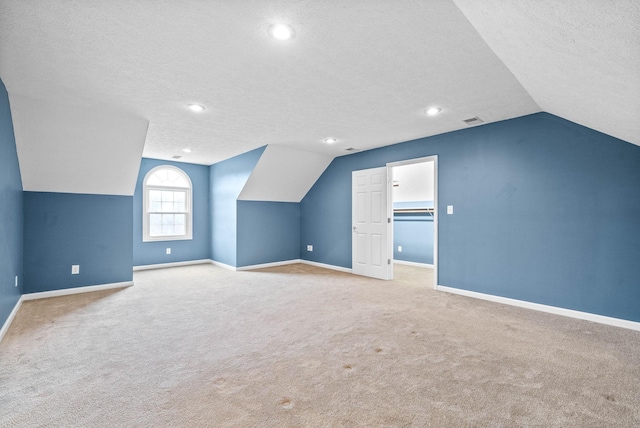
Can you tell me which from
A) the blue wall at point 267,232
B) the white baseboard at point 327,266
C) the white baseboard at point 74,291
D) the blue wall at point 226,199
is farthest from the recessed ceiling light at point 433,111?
the white baseboard at point 74,291

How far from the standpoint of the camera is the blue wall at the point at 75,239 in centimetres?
406

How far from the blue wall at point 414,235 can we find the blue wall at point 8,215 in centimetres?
646

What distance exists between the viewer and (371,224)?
5410mm

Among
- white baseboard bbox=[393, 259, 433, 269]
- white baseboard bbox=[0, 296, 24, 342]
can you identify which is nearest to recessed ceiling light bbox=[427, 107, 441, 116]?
white baseboard bbox=[393, 259, 433, 269]

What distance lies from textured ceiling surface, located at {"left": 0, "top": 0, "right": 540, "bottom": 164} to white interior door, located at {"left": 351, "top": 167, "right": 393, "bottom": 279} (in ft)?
4.72

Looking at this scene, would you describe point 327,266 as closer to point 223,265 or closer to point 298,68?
point 223,265

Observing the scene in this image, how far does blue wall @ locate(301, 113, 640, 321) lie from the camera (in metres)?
3.06

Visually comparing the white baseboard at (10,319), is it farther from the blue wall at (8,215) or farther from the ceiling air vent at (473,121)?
the ceiling air vent at (473,121)

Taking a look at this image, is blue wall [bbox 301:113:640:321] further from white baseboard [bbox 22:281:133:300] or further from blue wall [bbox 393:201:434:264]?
white baseboard [bbox 22:281:133:300]

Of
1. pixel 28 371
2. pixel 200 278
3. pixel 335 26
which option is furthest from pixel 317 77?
pixel 200 278

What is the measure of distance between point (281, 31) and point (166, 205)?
5.59 meters

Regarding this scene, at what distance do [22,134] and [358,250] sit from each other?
5.01 metres

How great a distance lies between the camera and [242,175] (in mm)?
5801

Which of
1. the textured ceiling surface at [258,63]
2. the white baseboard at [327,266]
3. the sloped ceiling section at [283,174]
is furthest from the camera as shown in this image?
the white baseboard at [327,266]
